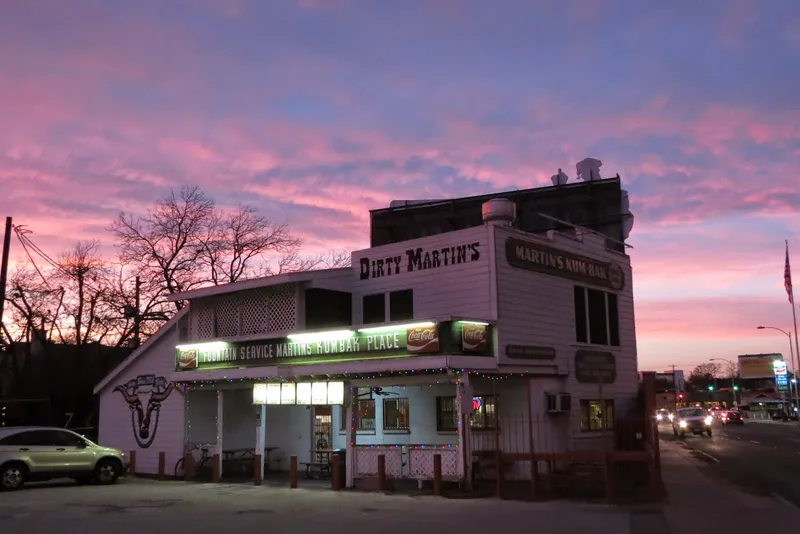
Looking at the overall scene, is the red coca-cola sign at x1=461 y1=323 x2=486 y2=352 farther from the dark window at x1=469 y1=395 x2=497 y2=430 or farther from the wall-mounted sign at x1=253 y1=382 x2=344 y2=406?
the wall-mounted sign at x1=253 y1=382 x2=344 y2=406

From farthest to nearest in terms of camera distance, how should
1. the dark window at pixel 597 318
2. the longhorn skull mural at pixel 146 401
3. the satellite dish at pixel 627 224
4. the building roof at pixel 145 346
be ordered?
the satellite dish at pixel 627 224 < the longhorn skull mural at pixel 146 401 < the building roof at pixel 145 346 < the dark window at pixel 597 318

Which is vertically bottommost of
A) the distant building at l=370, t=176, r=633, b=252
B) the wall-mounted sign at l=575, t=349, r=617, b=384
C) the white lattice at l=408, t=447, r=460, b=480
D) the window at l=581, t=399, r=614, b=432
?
the white lattice at l=408, t=447, r=460, b=480

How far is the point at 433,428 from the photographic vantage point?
20078 mm

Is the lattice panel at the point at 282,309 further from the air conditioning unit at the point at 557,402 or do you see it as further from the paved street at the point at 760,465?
the paved street at the point at 760,465

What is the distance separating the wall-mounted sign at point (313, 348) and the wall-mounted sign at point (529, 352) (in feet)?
8.32

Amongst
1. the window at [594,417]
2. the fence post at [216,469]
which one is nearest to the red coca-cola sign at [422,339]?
the window at [594,417]

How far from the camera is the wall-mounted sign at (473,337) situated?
16812 millimetres

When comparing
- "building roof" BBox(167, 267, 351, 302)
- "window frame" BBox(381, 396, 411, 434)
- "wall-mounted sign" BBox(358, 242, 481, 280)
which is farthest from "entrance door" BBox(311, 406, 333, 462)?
"wall-mounted sign" BBox(358, 242, 481, 280)

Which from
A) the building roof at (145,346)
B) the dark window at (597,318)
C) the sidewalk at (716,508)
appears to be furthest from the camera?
the building roof at (145,346)

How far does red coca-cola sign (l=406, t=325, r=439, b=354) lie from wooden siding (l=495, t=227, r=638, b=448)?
6.68 feet

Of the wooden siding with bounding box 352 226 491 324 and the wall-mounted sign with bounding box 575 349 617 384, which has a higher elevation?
the wooden siding with bounding box 352 226 491 324

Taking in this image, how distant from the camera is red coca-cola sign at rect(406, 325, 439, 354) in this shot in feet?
54.3

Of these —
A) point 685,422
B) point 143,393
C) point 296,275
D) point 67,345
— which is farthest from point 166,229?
point 685,422

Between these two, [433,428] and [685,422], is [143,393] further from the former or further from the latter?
[685,422]
